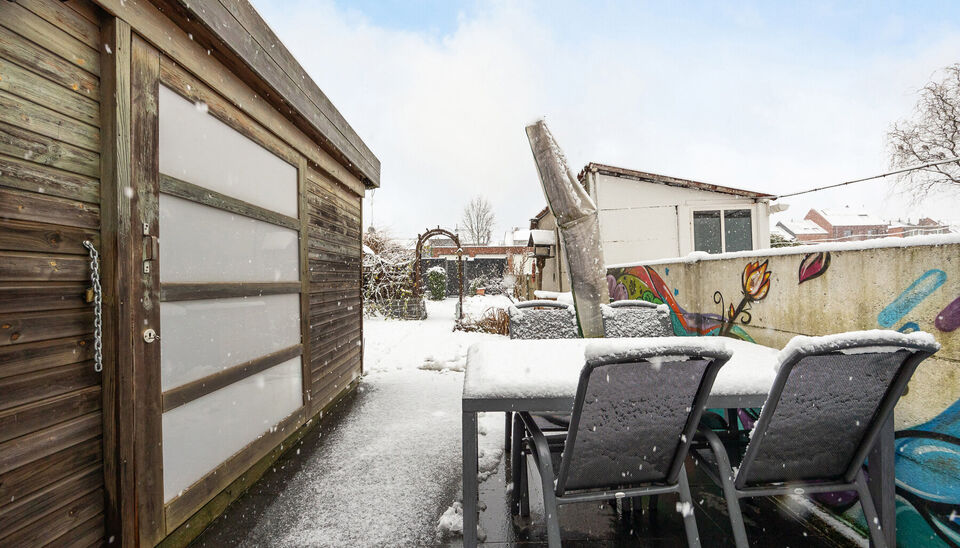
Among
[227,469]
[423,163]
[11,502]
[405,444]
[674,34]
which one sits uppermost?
[423,163]

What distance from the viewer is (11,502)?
3.82 feet

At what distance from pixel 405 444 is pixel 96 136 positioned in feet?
8.21

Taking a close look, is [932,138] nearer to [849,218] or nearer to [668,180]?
[668,180]

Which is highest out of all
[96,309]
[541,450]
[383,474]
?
[96,309]

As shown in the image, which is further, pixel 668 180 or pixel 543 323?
pixel 668 180

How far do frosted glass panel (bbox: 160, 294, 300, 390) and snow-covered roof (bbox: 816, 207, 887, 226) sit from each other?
147ft

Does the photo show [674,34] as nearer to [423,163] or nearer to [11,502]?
[11,502]

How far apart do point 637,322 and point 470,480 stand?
187 cm

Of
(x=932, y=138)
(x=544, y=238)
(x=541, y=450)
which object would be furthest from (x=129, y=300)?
(x=932, y=138)

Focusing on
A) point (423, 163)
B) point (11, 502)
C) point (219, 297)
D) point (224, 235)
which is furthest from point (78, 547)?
point (423, 163)

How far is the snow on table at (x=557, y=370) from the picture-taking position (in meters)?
1.15

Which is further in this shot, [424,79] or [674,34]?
[424,79]

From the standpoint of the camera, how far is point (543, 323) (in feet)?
9.66

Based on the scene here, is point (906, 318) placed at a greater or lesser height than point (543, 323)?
greater
